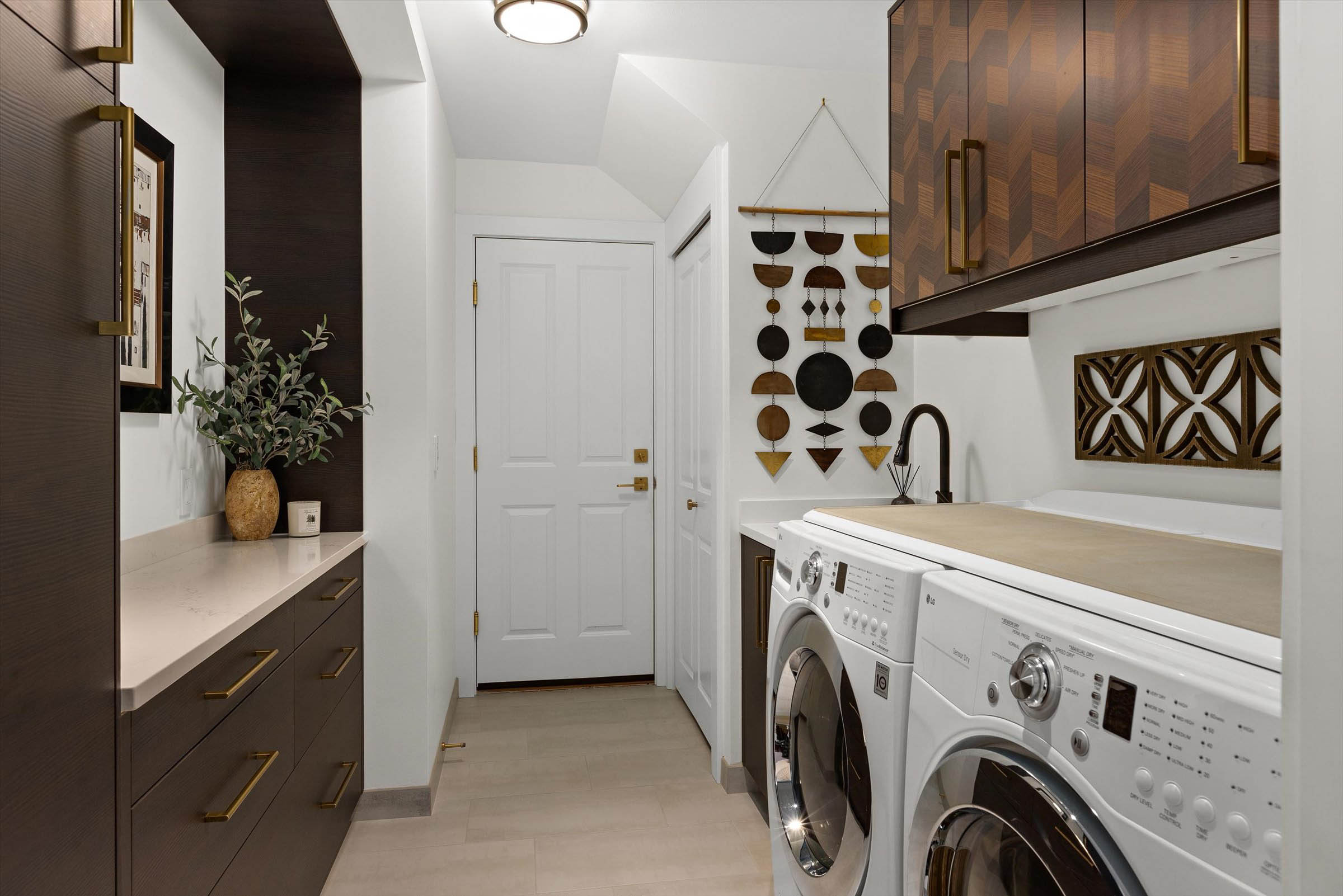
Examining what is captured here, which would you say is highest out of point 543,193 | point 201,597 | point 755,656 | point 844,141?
point 543,193

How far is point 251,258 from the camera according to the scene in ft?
7.45

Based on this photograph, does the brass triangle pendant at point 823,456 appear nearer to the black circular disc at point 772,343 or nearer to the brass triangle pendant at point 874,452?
the brass triangle pendant at point 874,452

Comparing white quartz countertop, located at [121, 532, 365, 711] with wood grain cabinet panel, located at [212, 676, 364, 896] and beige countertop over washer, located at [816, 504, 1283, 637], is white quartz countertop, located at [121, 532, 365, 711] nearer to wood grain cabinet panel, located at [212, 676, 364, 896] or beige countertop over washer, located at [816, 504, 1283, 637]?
wood grain cabinet panel, located at [212, 676, 364, 896]

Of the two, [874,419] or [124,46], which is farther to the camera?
[874,419]

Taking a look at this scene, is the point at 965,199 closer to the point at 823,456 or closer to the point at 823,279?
the point at 823,279

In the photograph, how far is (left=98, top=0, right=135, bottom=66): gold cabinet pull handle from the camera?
2.99ft

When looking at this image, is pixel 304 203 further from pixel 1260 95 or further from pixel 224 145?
pixel 1260 95

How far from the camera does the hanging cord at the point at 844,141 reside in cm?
252

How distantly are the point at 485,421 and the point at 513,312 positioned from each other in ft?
1.67

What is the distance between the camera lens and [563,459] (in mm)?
3568

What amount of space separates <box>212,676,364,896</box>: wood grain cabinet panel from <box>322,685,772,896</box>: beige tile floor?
5.6 inches

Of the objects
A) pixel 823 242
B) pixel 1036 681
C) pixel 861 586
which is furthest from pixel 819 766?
pixel 823 242

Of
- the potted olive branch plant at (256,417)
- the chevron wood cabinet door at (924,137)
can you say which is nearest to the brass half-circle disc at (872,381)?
the chevron wood cabinet door at (924,137)

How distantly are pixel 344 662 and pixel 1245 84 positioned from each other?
7.15 feet
